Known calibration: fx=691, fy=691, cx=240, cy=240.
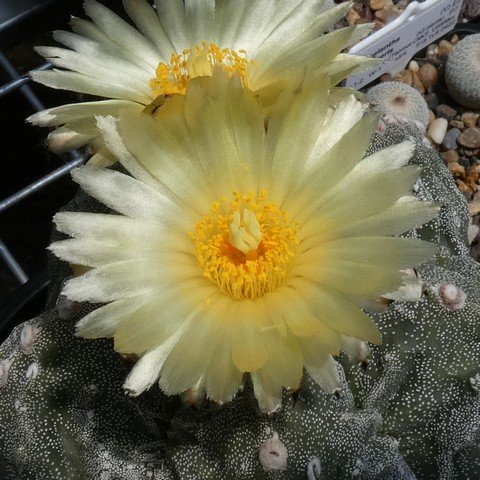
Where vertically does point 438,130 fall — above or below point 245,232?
below

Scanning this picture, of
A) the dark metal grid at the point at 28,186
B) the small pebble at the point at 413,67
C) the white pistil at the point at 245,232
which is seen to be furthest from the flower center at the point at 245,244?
the small pebble at the point at 413,67

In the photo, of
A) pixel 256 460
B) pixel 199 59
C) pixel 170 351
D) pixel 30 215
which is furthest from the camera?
pixel 30 215

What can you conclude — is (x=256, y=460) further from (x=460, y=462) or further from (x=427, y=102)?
(x=427, y=102)

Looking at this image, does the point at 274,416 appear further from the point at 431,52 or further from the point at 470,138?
the point at 431,52

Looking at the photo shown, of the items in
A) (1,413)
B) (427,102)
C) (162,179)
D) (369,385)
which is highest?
(162,179)

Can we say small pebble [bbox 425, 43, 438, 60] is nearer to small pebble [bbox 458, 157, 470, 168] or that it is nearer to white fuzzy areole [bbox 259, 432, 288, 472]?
small pebble [bbox 458, 157, 470, 168]

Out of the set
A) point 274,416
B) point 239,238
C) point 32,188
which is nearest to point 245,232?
point 239,238

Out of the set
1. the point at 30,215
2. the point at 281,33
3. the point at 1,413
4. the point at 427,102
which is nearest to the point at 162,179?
the point at 281,33
